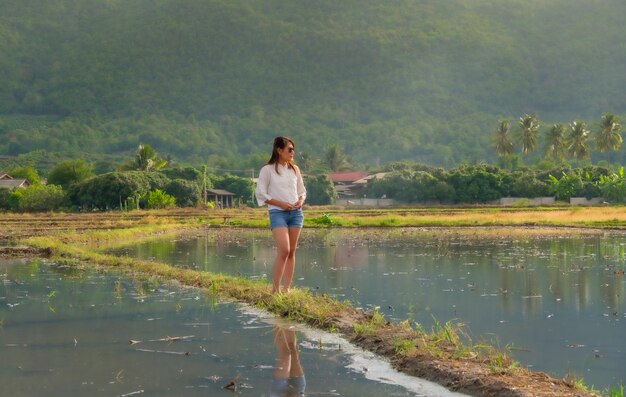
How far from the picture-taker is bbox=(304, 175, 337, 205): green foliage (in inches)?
3484

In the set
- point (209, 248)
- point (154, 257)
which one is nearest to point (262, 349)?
point (154, 257)

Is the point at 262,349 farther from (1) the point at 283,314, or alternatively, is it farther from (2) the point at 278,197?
(2) the point at 278,197

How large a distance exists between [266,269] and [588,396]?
11.9m

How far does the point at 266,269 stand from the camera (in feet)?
58.6

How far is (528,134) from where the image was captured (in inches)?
4247

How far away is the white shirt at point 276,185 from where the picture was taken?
11078 mm

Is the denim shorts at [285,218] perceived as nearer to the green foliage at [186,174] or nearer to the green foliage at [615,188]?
the green foliage at [615,188]

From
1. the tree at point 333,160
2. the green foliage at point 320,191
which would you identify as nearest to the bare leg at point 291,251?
the green foliage at point 320,191

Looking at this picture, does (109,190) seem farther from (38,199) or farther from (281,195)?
(281,195)

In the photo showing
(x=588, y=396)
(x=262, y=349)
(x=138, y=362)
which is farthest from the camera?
(x=262, y=349)

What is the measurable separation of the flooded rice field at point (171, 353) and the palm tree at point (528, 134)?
99.0 metres

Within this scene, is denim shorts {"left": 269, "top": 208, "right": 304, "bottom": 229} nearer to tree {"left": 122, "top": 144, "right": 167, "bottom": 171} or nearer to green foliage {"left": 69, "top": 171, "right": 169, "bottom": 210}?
green foliage {"left": 69, "top": 171, "right": 169, "bottom": 210}

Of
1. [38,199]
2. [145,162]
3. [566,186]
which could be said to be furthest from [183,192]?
[566,186]

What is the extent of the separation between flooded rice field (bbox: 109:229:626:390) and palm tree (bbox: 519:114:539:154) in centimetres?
7906
